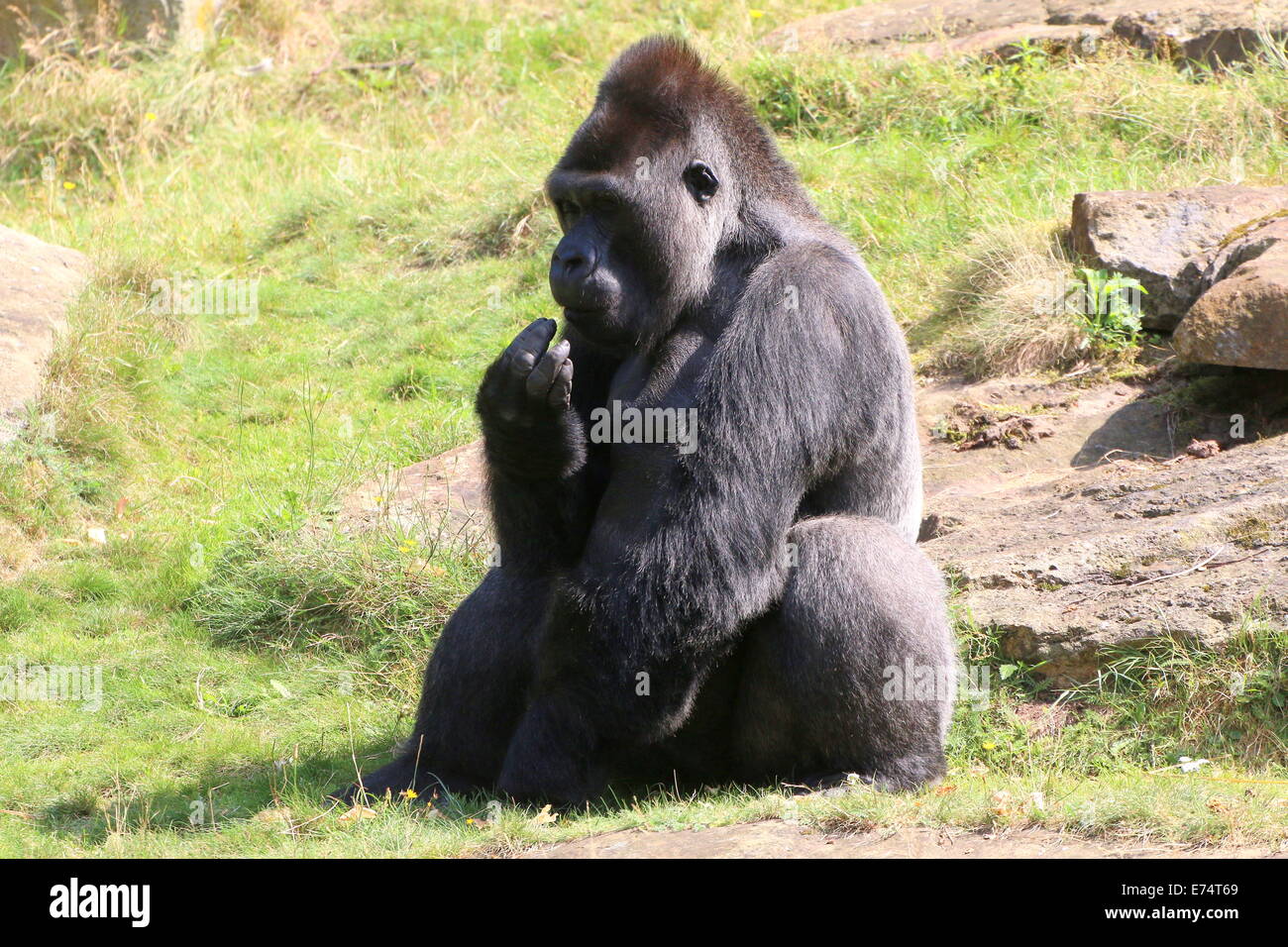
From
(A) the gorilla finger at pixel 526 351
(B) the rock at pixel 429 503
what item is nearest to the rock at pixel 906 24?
(B) the rock at pixel 429 503

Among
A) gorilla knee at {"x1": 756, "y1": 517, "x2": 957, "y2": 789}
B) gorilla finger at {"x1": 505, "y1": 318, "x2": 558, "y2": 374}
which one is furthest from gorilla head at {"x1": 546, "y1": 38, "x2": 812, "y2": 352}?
gorilla knee at {"x1": 756, "y1": 517, "x2": 957, "y2": 789}

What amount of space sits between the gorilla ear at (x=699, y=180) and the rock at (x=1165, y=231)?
3.58 meters

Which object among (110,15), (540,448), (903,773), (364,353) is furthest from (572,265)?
Result: (110,15)

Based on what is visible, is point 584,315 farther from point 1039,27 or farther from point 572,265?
point 1039,27

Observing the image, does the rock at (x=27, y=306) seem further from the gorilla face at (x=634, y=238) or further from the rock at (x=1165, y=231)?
the rock at (x=1165, y=231)

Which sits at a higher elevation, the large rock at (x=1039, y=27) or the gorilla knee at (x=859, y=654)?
the large rock at (x=1039, y=27)

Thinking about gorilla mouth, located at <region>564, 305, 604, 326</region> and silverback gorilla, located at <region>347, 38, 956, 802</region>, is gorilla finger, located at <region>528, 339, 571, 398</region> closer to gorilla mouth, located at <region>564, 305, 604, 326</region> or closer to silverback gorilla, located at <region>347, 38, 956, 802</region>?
silverback gorilla, located at <region>347, 38, 956, 802</region>

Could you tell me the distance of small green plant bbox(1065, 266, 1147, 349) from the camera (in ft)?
24.1

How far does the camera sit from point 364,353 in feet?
29.9

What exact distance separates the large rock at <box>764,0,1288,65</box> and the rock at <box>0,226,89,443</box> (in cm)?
577

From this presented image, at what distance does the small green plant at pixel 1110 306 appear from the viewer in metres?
7.36

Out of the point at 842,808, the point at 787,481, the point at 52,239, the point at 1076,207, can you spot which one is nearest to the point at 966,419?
the point at 1076,207

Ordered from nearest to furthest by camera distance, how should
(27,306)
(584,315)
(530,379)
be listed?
(530,379), (584,315), (27,306)

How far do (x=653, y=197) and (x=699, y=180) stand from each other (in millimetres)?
230
